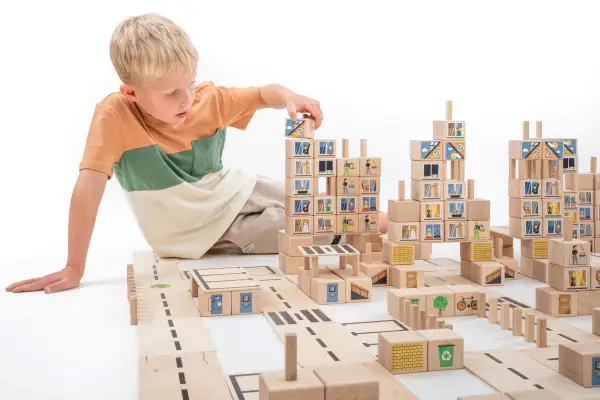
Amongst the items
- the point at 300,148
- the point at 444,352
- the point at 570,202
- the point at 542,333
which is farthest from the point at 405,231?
the point at 444,352

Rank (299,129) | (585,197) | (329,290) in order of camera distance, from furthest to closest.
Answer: (585,197) → (299,129) → (329,290)

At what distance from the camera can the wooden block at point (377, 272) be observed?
3.28 m

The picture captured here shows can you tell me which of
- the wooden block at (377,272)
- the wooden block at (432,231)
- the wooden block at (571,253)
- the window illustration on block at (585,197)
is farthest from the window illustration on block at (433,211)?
the window illustration on block at (585,197)

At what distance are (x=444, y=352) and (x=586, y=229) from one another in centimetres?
181

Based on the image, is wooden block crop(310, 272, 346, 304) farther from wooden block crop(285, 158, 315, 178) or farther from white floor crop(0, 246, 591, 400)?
wooden block crop(285, 158, 315, 178)

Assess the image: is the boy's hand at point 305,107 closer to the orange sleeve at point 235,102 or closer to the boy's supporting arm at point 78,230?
the orange sleeve at point 235,102

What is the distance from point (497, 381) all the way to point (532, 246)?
1368 mm

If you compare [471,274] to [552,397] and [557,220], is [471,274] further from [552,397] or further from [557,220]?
[552,397]

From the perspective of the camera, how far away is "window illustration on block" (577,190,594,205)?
3.73 m

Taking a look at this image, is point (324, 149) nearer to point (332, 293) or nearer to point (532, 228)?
point (332, 293)

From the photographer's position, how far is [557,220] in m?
3.43

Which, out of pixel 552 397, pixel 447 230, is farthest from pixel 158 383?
pixel 447 230

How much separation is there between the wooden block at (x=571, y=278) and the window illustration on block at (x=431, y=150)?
730 mm

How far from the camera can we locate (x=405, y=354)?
2.24 m
